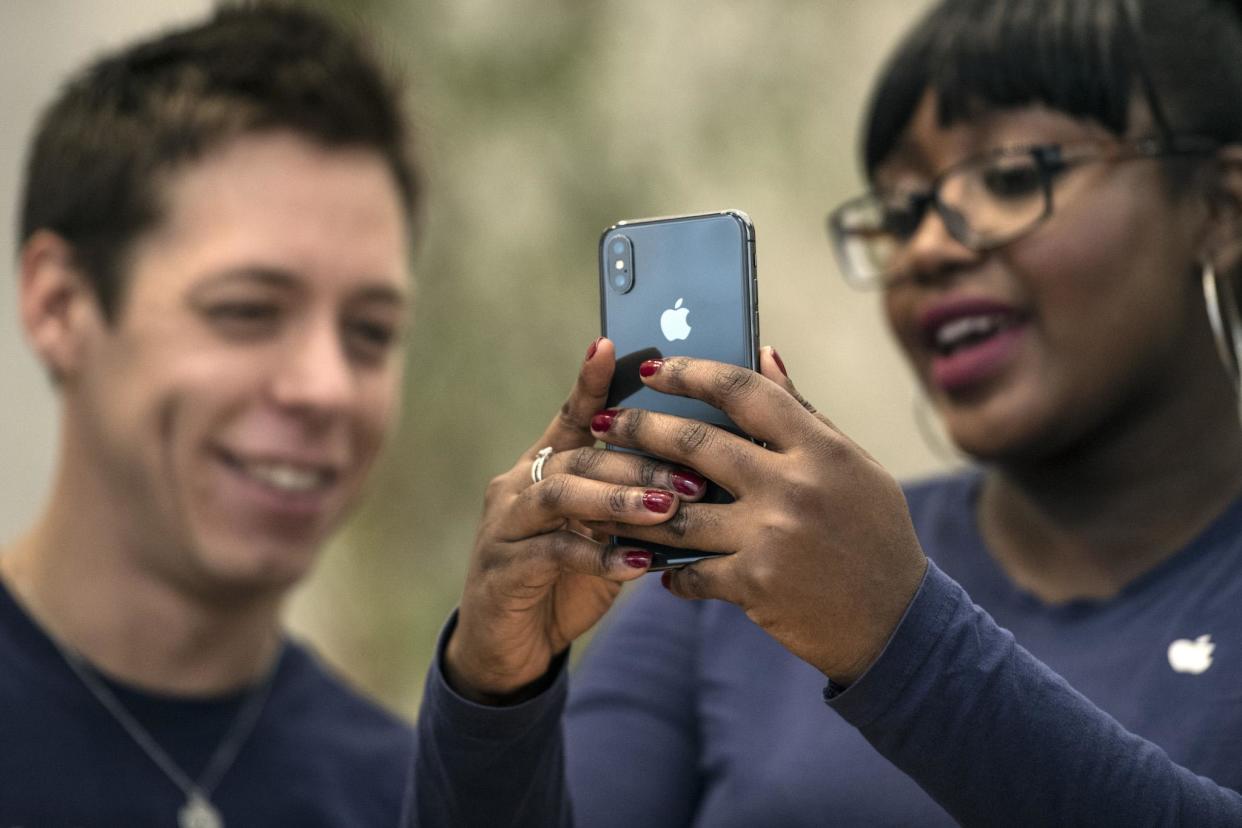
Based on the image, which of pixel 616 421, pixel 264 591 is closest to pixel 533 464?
pixel 616 421

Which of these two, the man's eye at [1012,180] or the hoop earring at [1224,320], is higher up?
the man's eye at [1012,180]

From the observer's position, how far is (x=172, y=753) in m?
1.71

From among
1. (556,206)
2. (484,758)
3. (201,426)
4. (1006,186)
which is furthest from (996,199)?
(556,206)

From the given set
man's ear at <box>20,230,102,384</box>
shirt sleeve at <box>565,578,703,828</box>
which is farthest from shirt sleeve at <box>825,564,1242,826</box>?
man's ear at <box>20,230,102,384</box>

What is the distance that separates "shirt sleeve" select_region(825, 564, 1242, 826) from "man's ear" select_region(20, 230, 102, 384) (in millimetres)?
1296

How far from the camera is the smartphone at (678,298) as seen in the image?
89 cm

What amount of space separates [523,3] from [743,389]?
2710 millimetres

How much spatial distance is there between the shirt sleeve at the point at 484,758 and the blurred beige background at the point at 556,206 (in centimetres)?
213

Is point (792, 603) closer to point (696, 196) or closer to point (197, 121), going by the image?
point (197, 121)

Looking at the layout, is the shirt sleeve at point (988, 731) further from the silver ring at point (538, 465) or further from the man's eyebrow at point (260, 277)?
the man's eyebrow at point (260, 277)

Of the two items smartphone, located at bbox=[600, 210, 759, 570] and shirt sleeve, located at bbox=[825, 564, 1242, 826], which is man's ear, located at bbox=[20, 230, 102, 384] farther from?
shirt sleeve, located at bbox=[825, 564, 1242, 826]

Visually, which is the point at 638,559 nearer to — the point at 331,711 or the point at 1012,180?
the point at 1012,180

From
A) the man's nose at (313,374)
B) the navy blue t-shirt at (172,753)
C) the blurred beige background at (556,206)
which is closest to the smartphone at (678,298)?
the man's nose at (313,374)

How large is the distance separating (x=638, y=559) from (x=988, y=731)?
8.9 inches
